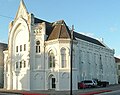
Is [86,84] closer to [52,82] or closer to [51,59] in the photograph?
[52,82]

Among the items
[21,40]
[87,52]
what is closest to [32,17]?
[21,40]

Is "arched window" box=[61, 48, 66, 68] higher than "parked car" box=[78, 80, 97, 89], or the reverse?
"arched window" box=[61, 48, 66, 68]

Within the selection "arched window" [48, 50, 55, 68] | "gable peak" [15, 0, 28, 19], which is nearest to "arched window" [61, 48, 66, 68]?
"arched window" [48, 50, 55, 68]

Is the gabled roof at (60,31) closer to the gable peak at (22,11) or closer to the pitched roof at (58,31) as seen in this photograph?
the pitched roof at (58,31)

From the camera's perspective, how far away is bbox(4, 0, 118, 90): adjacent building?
54219mm

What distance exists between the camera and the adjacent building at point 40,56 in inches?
2135

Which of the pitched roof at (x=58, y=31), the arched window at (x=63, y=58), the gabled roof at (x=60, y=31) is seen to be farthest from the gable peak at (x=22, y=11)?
the arched window at (x=63, y=58)

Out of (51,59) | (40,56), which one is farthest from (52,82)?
(40,56)

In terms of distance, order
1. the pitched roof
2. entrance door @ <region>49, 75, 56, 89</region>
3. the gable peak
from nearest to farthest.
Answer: entrance door @ <region>49, 75, 56, 89</region>, the pitched roof, the gable peak

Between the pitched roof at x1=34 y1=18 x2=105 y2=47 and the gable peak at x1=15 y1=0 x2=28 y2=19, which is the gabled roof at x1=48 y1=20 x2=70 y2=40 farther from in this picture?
the gable peak at x1=15 y1=0 x2=28 y2=19

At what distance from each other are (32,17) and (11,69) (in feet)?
43.8

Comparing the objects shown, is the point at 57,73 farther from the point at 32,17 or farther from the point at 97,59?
the point at 97,59

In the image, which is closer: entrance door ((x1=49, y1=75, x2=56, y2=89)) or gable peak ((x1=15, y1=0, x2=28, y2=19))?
entrance door ((x1=49, y1=75, x2=56, y2=89))

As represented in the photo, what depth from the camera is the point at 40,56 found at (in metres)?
56.7
